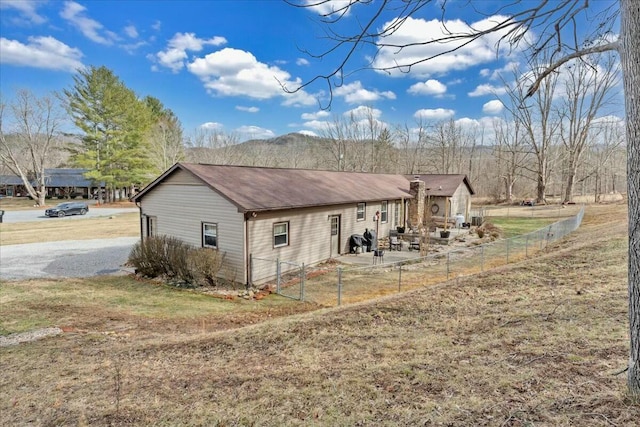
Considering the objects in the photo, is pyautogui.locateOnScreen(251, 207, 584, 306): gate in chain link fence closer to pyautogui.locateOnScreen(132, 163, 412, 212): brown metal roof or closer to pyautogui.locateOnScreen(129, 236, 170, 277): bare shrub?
pyautogui.locateOnScreen(132, 163, 412, 212): brown metal roof

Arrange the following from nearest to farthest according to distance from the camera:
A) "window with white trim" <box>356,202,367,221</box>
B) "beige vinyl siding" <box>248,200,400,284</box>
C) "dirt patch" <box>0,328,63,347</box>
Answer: "dirt patch" <box>0,328,63,347</box> < "beige vinyl siding" <box>248,200,400,284</box> < "window with white trim" <box>356,202,367,221</box>

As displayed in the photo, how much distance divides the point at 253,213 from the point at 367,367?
25.5ft

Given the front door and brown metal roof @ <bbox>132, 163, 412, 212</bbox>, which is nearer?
brown metal roof @ <bbox>132, 163, 412, 212</bbox>

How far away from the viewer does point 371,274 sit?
12.9 m

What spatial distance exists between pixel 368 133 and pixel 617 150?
35.0 meters

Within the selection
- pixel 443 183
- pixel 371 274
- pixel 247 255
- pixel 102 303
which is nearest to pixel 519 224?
pixel 443 183

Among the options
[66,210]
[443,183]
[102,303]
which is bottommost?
[102,303]

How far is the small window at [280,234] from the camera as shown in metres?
12.8

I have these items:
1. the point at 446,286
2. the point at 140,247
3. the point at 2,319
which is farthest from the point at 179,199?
the point at 446,286

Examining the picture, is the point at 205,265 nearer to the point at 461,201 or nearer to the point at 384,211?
the point at 384,211

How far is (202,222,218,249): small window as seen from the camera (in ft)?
40.7

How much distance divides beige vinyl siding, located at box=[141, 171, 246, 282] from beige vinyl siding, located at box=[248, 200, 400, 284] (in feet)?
1.77

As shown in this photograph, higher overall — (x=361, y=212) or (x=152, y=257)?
(x=361, y=212)

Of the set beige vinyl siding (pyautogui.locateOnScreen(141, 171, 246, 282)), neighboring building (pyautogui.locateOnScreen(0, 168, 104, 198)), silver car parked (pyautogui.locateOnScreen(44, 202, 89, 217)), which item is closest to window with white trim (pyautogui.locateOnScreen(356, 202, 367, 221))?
beige vinyl siding (pyautogui.locateOnScreen(141, 171, 246, 282))
